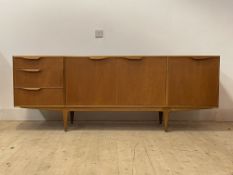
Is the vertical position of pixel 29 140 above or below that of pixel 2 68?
below

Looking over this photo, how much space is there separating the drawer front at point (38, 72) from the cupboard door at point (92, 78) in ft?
0.30

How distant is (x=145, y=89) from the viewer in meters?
2.96

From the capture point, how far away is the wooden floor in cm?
196

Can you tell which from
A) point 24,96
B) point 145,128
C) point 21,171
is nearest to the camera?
point 21,171

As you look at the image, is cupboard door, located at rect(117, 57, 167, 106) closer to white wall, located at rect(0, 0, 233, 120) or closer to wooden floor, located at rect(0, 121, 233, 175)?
wooden floor, located at rect(0, 121, 233, 175)

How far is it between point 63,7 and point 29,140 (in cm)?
152

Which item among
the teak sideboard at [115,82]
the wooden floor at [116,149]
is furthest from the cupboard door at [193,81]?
the wooden floor at [116,149]

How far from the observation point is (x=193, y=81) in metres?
2.96

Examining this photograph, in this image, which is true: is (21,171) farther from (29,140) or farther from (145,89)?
(145,89)

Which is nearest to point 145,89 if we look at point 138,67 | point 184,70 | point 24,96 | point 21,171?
point 138,67

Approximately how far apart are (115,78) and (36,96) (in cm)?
76

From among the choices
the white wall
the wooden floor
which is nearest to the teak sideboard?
the wooden floor

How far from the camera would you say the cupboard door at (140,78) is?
2941mm

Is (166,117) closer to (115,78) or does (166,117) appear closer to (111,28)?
(115,78)
